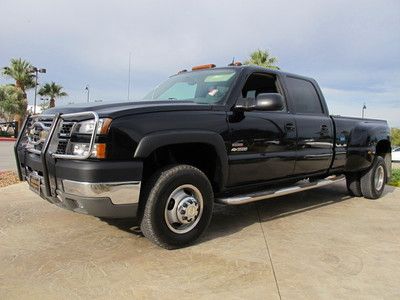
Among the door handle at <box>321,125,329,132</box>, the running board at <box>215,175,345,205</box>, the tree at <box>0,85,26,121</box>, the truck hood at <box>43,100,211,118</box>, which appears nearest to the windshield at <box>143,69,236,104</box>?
the truck hood at <box>43,100,211,118</box>

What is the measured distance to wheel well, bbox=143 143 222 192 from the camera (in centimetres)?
407

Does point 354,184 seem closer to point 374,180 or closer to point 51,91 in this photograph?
point 374,180

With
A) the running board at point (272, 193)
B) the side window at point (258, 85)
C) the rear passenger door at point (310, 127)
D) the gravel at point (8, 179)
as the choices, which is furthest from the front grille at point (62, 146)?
the gravel at point (8, 179)

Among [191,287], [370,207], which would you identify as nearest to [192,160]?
[191,287]

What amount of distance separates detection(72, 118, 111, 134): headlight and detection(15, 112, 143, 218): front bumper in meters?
0.25

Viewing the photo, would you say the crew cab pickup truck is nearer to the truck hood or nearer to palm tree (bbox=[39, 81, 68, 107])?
the truck hood

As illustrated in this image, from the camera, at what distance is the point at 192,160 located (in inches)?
175

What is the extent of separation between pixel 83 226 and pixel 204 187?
1.50 meters

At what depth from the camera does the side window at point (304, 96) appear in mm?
5531

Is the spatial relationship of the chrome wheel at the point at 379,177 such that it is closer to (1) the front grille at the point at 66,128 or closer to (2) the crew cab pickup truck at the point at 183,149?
(2) the crew cab pickup truck at the point at 183,149

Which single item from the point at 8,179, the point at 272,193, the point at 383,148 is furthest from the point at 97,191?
the point at 383,148

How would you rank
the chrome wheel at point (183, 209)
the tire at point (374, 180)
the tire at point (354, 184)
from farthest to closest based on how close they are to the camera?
the tire at point (354, 184)
the tire at point (374, 180)
the chrome wheel at point (183, 209)

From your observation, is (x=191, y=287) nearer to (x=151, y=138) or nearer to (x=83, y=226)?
(x=151, y=138)

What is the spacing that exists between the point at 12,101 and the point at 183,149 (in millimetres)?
36770
